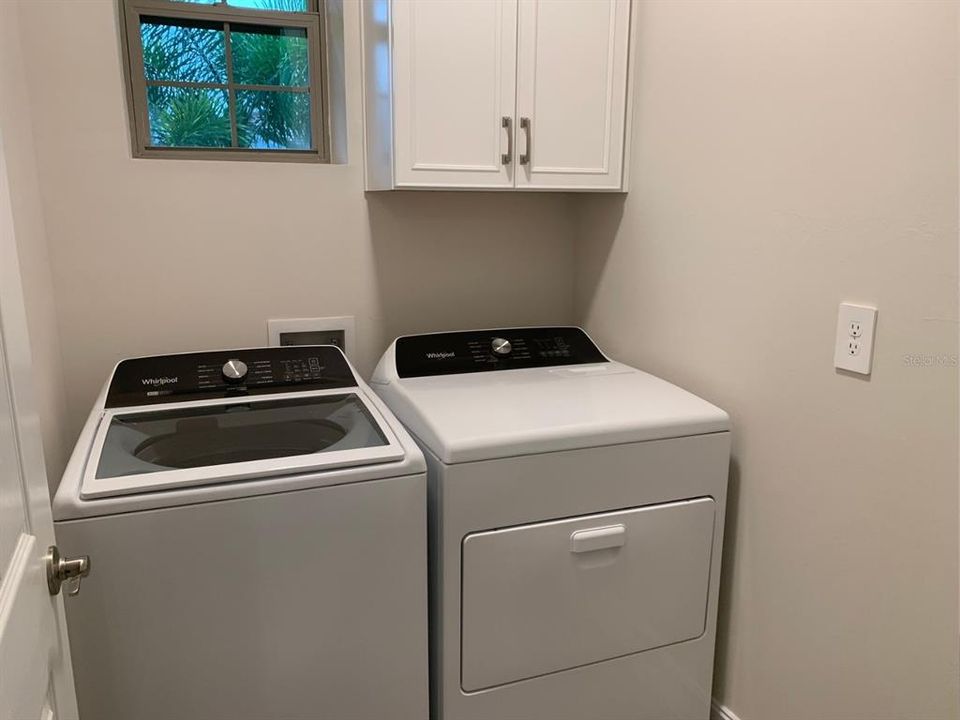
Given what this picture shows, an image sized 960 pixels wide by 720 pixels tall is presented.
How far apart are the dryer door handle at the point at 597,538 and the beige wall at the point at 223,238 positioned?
0.90 m

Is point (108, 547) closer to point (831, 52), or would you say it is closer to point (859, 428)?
point (859, 428)

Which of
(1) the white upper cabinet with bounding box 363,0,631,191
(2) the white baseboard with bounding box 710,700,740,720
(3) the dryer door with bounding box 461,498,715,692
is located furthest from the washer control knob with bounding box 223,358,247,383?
(2) the white baseboard with bounding box 710,700,740,720

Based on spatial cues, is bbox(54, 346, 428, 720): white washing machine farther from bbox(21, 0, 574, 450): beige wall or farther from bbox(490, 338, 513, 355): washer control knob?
bbox(490, 338, 513, 355): washer control knob

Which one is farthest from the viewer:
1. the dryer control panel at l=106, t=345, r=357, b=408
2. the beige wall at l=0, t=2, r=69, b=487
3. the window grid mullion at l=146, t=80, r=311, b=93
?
the window grid mullion at l=146, t=80, r=311, b=93

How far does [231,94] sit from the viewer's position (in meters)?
2.02

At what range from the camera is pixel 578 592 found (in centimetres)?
160

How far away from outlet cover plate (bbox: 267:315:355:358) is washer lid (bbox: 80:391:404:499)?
0.35 m

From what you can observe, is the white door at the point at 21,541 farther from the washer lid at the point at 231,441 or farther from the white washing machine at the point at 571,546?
the white washing machine at the point at 571,546

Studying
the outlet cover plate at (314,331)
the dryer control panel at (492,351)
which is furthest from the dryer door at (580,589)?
the outlet cover plate at (314,331)

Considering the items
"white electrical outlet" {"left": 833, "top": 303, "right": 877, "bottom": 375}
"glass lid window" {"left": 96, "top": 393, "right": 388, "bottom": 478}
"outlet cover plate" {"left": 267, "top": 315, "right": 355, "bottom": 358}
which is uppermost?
"white electrical outlet" {"left": 833, "top": 303, "right": 877, "bottom": 375}

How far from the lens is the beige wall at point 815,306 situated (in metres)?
1.26

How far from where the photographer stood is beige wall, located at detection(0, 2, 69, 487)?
1474 millimetres

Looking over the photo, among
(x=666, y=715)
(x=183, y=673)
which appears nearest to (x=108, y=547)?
(x=183, y=673)

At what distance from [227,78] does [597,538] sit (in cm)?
154
